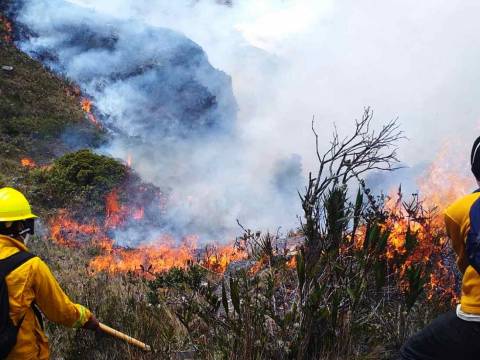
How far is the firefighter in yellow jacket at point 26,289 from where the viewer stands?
101 inches

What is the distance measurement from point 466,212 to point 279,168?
16121 millimetres

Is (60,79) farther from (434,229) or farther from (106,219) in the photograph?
(434,229)

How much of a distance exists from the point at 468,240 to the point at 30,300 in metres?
2.12

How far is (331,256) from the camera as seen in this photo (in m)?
3.33

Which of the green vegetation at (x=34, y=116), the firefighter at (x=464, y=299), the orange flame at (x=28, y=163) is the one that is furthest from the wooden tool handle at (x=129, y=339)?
the orange flame at (x=28, y=163)

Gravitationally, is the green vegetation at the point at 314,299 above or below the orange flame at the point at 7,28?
below

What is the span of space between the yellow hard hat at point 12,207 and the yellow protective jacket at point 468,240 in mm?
2102

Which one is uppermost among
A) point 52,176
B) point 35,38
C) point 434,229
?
point 35,38

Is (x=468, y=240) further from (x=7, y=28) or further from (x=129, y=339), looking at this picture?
(x=7, y=28)

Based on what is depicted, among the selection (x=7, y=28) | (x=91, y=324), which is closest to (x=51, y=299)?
(x=91, y=324)

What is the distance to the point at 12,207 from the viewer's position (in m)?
2.74

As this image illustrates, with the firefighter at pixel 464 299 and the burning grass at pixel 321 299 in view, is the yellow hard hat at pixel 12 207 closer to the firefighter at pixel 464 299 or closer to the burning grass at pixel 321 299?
the burning grass at pixel 321 299

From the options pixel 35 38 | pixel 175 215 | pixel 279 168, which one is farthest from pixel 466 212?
pixel 35 38

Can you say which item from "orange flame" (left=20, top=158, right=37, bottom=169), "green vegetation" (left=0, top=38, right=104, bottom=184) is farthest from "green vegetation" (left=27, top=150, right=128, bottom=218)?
"green vegetation" (left=0, top=38, right=104, bottom=184)
